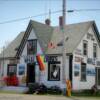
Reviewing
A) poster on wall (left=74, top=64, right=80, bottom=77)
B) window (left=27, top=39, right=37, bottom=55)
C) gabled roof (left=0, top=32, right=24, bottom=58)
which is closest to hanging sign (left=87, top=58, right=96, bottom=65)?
poster on wall (left=74, top=64, right=80, bottom=77)

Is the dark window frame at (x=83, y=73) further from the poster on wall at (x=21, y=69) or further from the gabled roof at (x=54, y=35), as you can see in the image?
the poster on wall at (x=21, y=69)

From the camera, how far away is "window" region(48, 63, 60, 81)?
32.4 metres

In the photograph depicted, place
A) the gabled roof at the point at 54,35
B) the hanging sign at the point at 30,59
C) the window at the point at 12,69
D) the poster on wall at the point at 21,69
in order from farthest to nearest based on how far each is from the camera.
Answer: the window at the point at 12,69
the poster on wall at the point at 21,69
the hanging sign at the point at 30,59
the gabled roof at the point at 54,35

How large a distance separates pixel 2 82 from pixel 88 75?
1061 cm

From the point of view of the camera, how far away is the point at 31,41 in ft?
115

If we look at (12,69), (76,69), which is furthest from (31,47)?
(76,69)

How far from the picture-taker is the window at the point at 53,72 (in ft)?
106

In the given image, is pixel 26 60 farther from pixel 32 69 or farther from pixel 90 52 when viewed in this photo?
pixel 90 52

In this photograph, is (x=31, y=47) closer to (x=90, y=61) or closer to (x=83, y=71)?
(x=83, y=71)

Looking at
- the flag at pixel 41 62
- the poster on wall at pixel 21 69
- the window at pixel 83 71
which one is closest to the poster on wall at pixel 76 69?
the window at pixel 83 71

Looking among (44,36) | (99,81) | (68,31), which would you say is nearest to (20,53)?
(44,36)

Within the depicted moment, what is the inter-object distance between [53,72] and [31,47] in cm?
433

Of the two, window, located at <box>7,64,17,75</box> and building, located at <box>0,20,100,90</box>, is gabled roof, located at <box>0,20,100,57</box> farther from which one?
window, located at <box>7,64,17,75</box>

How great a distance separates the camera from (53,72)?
108ft
